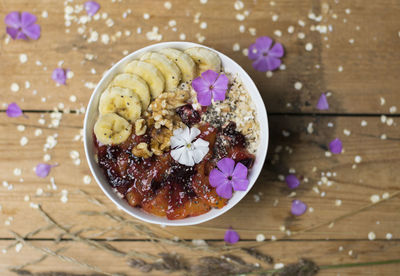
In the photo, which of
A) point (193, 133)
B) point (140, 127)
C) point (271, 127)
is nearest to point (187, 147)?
point (193, 133)

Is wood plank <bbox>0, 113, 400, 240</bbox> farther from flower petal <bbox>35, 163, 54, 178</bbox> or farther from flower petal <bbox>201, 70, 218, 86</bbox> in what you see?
flower petal <bbox>201, 70, 218, 86</bbox>

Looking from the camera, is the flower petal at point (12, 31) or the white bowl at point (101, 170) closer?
the white bowl at point (101, 170)

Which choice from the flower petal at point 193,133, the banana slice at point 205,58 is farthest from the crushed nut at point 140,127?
the banana slice at point 205,58

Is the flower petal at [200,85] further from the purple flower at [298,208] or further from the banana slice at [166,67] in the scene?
the purple flower at [298,208]

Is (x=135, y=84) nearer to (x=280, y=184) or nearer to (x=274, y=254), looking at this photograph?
(x=280, y=184)

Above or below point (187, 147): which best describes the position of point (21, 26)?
above

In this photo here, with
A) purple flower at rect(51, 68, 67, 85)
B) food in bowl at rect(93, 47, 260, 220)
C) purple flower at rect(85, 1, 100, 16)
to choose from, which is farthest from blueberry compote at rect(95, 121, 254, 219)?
purple flower at rect(85, 1, 100, 16)
